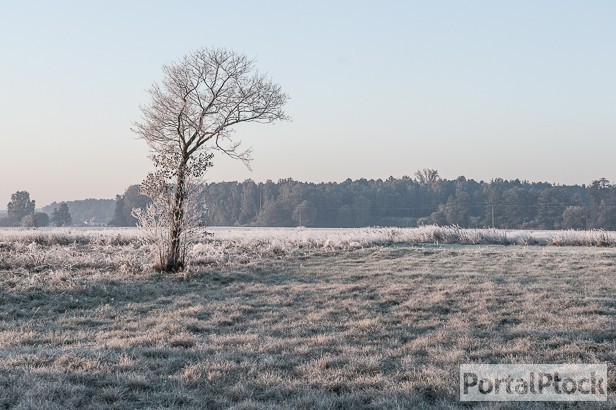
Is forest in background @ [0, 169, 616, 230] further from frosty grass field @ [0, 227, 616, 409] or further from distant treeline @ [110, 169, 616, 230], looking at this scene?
frosty grass field @ [0, 227, 616, 409]

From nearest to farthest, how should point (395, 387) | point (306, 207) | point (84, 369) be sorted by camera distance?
point (395, 387) → point (84, 369) → point (306, 207)

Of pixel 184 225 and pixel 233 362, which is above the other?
pixel 184 225

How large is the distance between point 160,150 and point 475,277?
10310mm

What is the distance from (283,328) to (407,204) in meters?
71.0

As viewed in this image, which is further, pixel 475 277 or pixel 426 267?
pixel 426 267

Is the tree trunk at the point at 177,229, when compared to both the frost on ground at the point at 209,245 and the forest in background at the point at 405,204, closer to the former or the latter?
the frost on ground at the point at 209,245

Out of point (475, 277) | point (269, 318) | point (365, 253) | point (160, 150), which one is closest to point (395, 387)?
point (269, 318)

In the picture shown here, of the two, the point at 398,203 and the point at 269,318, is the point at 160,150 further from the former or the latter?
the point at 398,203

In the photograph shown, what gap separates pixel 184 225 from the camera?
54.7 feet

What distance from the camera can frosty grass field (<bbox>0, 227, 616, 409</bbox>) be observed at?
17.7 ft

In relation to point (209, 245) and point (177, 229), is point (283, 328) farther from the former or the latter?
point (209, 245)

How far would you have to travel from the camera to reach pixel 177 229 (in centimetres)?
1670

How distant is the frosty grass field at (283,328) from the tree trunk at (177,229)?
2.53ft

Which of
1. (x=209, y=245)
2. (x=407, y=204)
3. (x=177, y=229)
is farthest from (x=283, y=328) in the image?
(x=407, y=204)
